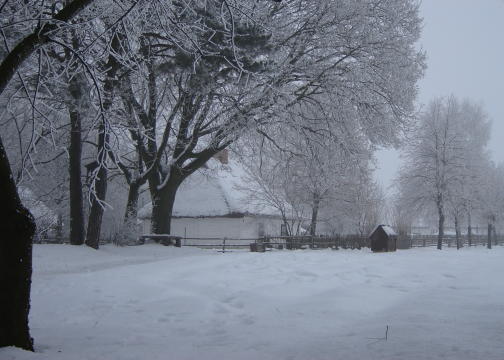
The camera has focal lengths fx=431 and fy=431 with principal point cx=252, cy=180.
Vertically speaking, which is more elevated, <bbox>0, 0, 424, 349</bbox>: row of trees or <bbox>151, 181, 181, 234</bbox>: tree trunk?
<bbox>0, 0, 424, 349</bbox>: row of trees

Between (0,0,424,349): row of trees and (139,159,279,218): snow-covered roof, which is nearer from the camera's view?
(0,0,424,349): row of trees

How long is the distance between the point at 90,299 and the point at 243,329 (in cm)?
303

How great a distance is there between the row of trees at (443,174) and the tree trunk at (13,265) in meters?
27.9

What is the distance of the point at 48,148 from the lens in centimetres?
1797

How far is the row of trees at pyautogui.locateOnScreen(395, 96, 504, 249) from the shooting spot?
2977 cm

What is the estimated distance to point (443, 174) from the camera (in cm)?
2995

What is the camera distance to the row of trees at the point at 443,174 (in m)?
29.8

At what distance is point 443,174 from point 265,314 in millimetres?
27685

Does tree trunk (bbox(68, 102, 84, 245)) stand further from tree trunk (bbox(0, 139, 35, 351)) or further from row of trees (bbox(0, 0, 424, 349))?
tree trunk (bbox(0, 139, 35, 351))

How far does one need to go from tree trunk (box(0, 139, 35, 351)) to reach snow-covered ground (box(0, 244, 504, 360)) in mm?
228

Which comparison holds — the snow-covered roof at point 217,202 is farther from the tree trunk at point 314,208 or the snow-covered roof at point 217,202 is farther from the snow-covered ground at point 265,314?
the snow-covered ground at point 265,314

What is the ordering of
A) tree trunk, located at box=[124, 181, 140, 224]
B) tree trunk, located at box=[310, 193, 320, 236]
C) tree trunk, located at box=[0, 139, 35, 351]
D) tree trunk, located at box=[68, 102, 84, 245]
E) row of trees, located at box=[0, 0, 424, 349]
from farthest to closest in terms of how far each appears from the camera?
tree trunk, located at box=[310, 193, 320, 236] < tree trunk, located at box=[124, 181, 140, 224] < tree trunk, located at box=[68, 102, 84, 245] < row of trees, located at box=[0, 0, 424, 349] < tree trunk, located at box=[0, 139, 35, 351]

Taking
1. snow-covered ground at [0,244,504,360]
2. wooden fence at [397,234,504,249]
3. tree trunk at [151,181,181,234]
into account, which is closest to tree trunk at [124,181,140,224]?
tree trunk at [151,181,181,234]

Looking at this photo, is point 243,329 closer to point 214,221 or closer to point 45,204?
point 45,204
